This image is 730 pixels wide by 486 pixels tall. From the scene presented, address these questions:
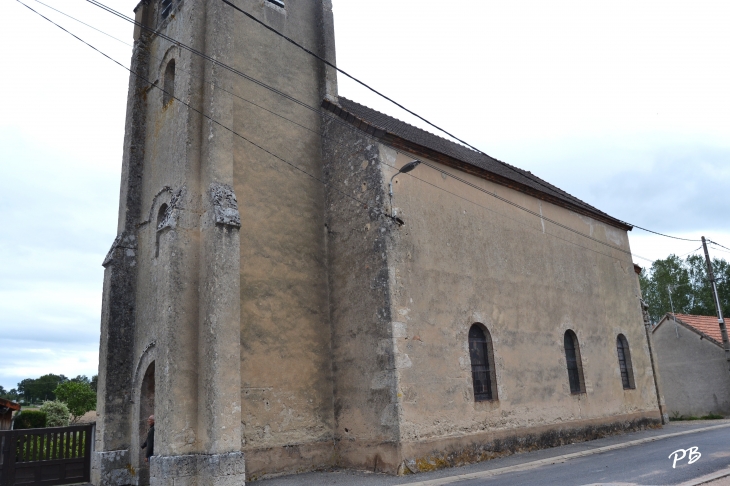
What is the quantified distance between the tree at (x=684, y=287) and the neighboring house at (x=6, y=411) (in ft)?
141

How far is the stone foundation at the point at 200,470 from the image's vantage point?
9.76 m

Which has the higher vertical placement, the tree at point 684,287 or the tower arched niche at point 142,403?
the tree at point 684,287

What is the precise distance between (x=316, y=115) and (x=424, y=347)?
22.8 feet

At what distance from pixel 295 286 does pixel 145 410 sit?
4.58m

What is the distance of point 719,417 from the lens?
77.5 feet

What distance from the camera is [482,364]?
13.7m

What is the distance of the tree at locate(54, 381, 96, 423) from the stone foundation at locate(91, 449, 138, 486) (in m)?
24.1

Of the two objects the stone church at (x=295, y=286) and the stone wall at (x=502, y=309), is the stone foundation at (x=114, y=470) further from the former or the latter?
the stone wall at (x=502, y=309)

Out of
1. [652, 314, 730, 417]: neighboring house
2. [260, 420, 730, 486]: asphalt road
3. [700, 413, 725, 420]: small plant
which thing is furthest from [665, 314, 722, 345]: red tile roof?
[260, 420, 730, 486]: asphalt road

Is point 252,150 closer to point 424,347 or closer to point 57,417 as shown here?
point 424,347

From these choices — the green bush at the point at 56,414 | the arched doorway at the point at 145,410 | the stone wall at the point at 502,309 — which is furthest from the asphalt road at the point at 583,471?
the green bush at the point at 56,414

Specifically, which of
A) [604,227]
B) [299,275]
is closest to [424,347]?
[299,275]

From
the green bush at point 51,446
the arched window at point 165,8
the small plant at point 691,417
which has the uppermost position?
the arched window at point 165,8

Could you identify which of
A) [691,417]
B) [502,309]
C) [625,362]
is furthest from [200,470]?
[691,417]
